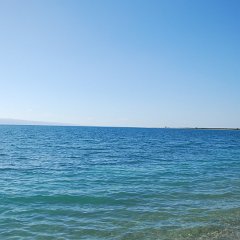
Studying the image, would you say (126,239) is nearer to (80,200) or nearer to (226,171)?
(80,200)

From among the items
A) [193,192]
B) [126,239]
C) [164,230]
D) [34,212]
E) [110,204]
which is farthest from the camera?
[193,192]

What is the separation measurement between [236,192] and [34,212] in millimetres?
11806

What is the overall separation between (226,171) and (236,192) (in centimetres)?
1010

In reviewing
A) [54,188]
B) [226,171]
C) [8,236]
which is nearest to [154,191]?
[54,188]

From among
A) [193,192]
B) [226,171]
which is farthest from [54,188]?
[226,171]

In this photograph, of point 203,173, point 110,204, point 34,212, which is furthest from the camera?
point 203,173

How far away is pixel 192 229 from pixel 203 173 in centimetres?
1629

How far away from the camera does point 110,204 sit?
52.4 feet

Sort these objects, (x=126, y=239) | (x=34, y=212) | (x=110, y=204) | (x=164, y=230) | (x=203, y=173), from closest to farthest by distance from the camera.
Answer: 1. (x=126, y=239)
2. (x=164, y=230)
3. (x=34, y=212)
4. (x=110, y=204)
5. (x=203, y=173)

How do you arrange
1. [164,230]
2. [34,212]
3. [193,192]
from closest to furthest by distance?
[164,230]
[34,212]
[193,192]

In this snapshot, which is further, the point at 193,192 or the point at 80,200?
the point at 193,192

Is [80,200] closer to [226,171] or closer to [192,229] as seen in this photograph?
[192,229]

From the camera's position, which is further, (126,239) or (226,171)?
(226,171)

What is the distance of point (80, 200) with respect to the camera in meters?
16.7
